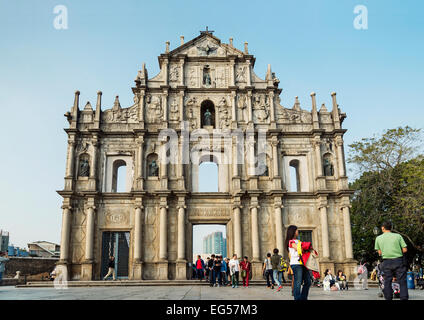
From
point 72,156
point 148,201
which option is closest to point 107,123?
point 72,156

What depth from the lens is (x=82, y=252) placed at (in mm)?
24656

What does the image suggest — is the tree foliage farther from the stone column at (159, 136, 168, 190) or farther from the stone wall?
the stone wall

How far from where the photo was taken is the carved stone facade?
24.7 metres

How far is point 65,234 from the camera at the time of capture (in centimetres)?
2456

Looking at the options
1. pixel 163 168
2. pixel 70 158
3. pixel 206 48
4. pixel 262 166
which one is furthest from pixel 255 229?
pixel 206 48

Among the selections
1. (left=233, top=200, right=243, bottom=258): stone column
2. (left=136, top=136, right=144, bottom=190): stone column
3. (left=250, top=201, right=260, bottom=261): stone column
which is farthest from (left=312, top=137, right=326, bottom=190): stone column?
(left=136, top=136, right=144, bottom=190): stone column

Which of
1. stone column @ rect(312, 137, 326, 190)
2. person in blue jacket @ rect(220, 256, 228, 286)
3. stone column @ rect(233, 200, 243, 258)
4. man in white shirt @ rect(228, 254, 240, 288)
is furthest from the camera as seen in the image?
stone column @ rect(312, 137, 326, 190)

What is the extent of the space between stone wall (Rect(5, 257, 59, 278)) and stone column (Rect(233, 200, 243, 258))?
19025 mm

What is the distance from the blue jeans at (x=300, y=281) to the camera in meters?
7.61

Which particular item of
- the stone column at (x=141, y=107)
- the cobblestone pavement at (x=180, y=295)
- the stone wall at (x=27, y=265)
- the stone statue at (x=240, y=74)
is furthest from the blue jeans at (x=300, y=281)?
the stone wall at (x=27, y=265)

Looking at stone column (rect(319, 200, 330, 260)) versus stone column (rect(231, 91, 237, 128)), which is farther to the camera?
stone column (rect(231, 91, 237, 128))

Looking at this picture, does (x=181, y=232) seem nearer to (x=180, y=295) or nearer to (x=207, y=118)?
(x=207, y=118)
